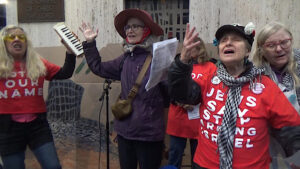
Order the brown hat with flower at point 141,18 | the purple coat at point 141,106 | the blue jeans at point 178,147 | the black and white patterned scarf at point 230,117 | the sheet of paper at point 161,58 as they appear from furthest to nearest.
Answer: the blue jeans at point 178,147, the brown hat with flower at point 141,18, the purple coat at point 141,106, the sheet of paper at point 161,58, the black and white patterned scarf at point 230,117

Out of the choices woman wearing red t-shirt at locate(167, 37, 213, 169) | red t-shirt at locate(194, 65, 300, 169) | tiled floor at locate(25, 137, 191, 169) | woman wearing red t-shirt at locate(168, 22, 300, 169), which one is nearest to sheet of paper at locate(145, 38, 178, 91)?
woman wearing red t-shirt at locate(168, 22, 300, 169)

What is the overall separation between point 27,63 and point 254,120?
2167mm

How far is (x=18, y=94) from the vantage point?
8.80 ft

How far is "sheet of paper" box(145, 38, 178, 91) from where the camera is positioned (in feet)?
6.47

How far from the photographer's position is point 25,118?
2.68 meters

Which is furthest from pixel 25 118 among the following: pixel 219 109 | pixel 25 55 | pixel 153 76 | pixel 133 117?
pixel 219 109

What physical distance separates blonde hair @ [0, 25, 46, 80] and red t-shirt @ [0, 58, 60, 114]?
0.17 ft

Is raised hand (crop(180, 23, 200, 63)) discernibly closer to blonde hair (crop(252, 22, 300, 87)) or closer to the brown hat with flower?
blonde hair (crop(252, 22, 300, 87))

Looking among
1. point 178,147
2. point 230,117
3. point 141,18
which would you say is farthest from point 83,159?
point 230,117

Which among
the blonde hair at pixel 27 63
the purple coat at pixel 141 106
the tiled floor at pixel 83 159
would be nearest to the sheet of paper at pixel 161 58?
the purple coat at pixel 141 106

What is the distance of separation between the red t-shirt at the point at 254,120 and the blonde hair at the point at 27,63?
70.6 inches

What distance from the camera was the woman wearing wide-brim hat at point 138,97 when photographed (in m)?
2.49

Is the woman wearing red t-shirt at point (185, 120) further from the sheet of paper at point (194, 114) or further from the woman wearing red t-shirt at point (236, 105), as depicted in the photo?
the woman wearing red t-shirt at point (236, 105)

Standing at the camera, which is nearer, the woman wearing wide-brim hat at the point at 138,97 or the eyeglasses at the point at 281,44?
the eyeglasses at the point at 281,44
